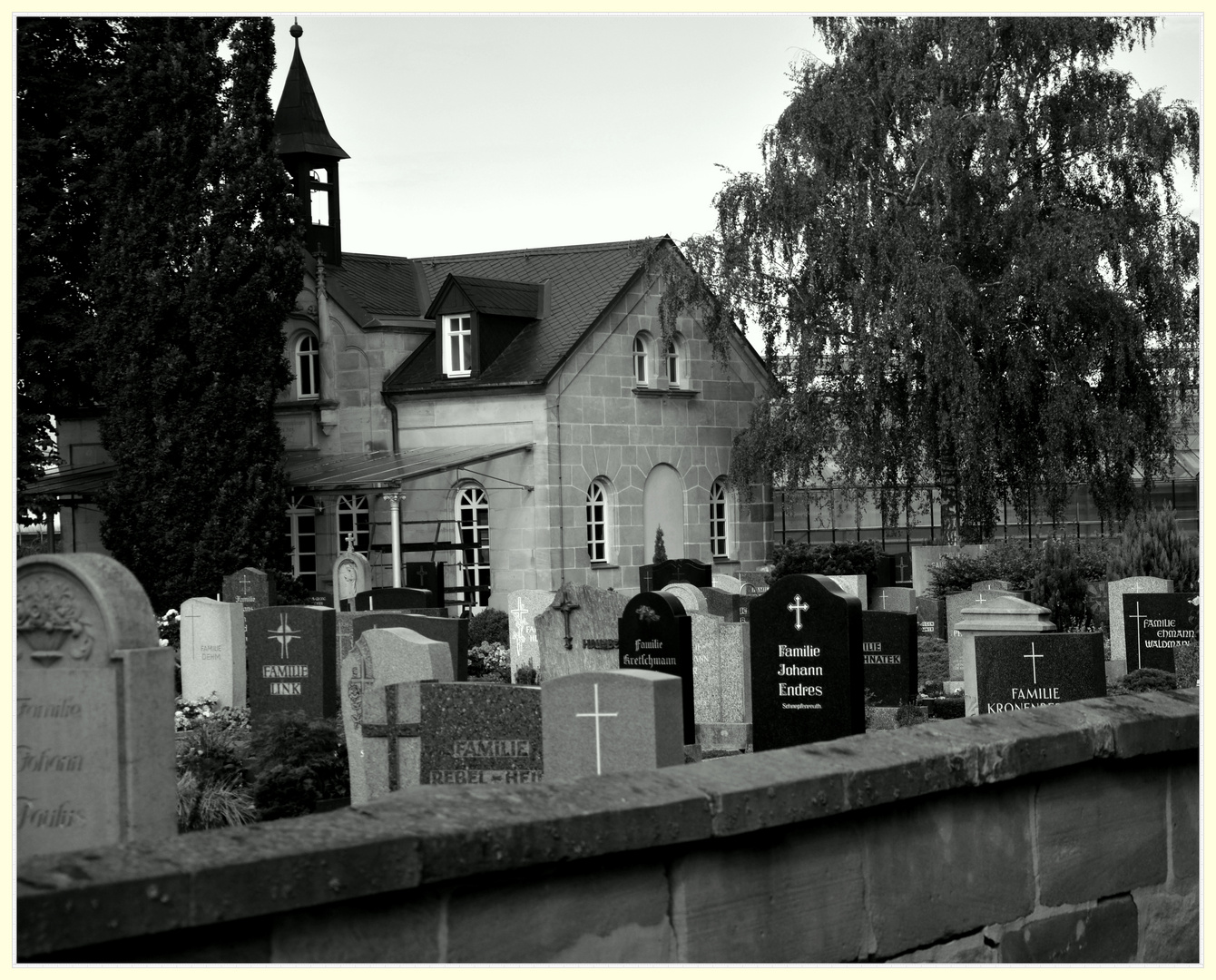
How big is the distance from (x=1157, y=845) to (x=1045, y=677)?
608 centimetres

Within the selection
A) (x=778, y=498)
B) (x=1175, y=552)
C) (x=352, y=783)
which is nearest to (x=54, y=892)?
(x=352, y=783)

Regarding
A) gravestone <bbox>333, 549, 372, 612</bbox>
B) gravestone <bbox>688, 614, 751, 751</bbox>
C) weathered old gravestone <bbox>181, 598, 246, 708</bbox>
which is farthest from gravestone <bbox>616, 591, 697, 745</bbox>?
gravestone <bbox>333, 549, 372, 612</bbox>

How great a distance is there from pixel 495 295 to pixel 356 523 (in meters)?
5.22

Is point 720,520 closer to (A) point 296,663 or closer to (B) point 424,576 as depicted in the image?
(B) point 424,576

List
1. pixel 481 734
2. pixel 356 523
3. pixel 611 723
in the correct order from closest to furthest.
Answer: pixel 611 723 < pixel 481 734 < pixel 356 523

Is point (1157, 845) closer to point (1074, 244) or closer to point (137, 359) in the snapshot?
point (1074, 244)

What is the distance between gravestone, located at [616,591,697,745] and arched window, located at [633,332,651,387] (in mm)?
21423

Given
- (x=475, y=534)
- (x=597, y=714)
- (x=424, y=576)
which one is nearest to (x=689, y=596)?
(x=597, y=714)

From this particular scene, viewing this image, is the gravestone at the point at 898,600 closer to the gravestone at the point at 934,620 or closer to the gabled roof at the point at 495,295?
the gravestone at the point at 934,620

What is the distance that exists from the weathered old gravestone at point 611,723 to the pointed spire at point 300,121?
95.6 ft

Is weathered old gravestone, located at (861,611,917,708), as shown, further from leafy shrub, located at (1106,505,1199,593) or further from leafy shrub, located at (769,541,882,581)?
leafy shrub, located at (769,541,882,581)

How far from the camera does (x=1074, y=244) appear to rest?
29.0 metres

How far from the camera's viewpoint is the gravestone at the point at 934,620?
72.7 feet

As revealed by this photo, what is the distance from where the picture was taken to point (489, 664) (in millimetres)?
20344
